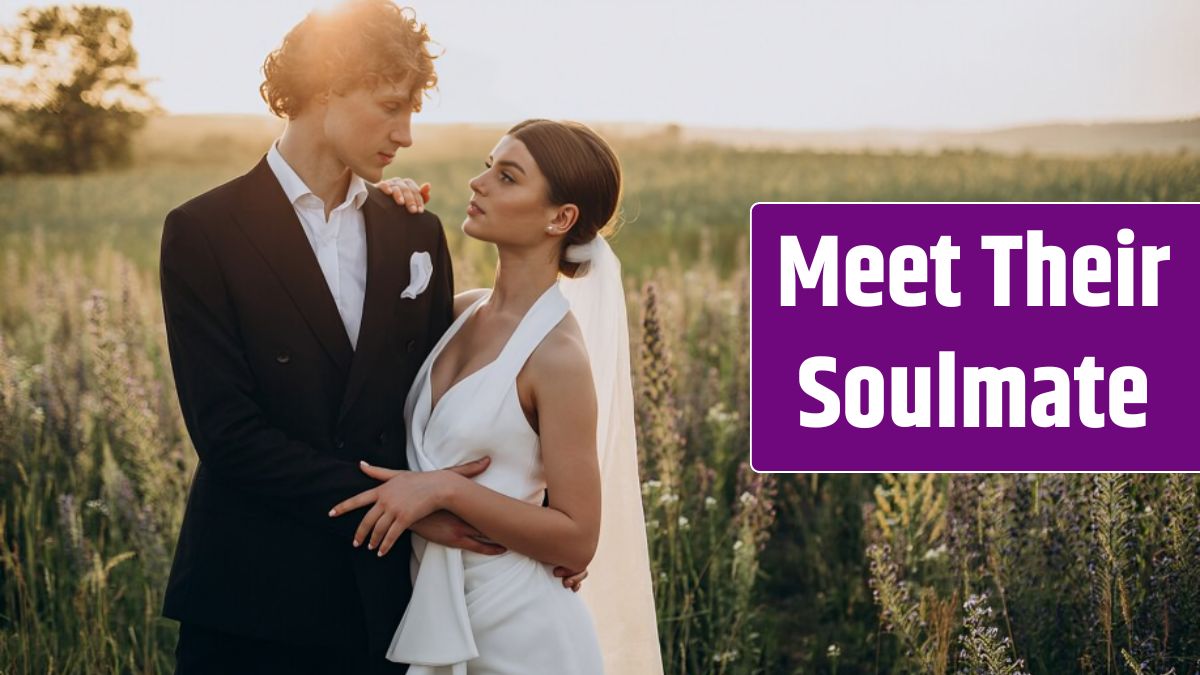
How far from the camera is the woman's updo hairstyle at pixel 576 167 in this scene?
2986 mm

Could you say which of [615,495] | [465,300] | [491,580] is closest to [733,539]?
[615,495]

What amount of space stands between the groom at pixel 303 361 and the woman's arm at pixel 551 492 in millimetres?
70

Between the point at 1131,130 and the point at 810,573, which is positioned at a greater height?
the point at 1131,130

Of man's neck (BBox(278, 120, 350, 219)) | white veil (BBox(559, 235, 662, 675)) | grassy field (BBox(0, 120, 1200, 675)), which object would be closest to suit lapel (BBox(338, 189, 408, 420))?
man's neck (BBox(278, 120, 350, 219))

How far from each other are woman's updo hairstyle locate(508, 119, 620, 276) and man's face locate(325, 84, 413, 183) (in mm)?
297

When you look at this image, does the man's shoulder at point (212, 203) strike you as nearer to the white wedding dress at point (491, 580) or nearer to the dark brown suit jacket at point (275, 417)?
the dark brown suit jacket at point (275, 417)

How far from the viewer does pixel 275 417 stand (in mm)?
2859

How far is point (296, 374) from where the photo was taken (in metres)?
2.84

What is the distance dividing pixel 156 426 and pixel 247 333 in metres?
2.45

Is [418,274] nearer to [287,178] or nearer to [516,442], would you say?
[287,178]

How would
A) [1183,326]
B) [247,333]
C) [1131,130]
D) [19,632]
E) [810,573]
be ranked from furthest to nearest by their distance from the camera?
[1131,130]
[1183,326]
[810,573]
[19,632]
[247,333]

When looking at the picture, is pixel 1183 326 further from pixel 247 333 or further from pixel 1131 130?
pixel 1131 130

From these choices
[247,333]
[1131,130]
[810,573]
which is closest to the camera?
[247,333]

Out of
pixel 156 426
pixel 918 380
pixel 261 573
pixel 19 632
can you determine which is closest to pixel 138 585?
pixel 19 632
